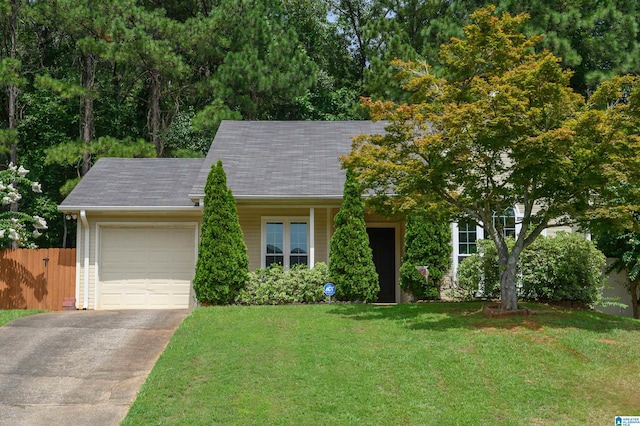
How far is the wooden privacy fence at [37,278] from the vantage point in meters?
16.9

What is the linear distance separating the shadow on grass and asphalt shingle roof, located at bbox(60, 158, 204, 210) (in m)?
5.81

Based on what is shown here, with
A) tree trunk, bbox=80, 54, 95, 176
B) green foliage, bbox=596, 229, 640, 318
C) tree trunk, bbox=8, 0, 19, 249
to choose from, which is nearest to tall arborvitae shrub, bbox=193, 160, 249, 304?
green foliage, bbox=596, 229, 640, 318

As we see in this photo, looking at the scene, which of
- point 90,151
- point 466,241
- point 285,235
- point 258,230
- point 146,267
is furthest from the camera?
point 90,151

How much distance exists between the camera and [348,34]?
35531mm

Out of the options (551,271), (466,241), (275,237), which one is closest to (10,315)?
(275,237)

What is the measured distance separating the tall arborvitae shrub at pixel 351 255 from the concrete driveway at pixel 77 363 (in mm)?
3398

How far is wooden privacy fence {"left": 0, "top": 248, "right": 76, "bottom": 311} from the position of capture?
16.9 metres

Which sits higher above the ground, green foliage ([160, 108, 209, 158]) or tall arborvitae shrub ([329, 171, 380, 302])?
green foliage ([160, 108, 209, 158])

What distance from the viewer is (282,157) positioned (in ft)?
60.2

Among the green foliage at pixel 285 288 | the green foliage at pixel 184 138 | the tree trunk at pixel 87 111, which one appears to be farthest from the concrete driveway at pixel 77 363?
the green foliage at pixel 184 138

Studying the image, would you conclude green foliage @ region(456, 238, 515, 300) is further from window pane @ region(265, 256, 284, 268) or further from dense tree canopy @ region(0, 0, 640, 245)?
dense tree canopy @ region(0, 0, 640, 245)

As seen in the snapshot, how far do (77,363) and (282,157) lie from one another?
9134mm

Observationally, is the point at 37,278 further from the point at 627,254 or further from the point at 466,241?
the point at 627,254

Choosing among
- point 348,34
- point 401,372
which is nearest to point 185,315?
point 401,372
